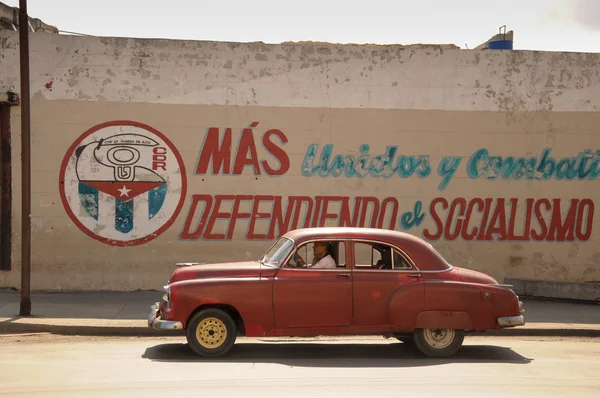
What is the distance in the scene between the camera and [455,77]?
17016 millimetres

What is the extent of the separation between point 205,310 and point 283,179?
23.8ft

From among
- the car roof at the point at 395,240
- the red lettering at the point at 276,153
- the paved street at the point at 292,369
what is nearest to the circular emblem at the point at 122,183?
the red lettering at the point at 276,153

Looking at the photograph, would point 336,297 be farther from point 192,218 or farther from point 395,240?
point 192,218

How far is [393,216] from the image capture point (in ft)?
55.5

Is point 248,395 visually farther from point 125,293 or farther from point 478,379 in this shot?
point 125,293

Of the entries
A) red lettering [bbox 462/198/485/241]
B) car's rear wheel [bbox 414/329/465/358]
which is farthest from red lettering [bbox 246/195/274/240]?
car's rear wheel [bbox 414/329/465/358]

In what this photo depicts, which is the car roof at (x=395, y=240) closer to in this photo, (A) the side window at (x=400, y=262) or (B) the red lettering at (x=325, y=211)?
(A) the side window at (x=400, y=262)

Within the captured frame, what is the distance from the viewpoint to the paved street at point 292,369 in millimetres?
7809

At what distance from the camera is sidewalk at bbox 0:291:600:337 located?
39.0 feet

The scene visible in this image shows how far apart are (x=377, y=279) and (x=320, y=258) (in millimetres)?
754

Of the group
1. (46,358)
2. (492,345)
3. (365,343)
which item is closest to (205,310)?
(46,358)

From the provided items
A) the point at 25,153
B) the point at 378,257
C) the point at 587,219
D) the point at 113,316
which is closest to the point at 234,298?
the point at 378,257

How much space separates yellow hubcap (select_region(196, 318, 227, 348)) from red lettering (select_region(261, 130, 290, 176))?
7.20 meters

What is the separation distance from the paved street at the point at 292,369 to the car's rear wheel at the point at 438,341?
0.15 meters
